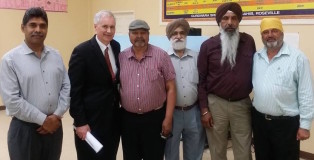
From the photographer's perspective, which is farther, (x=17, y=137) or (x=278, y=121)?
(x=278, y=121)

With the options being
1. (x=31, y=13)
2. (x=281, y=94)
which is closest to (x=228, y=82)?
(x=281, y=94)

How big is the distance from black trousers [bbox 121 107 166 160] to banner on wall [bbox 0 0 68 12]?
146 inches

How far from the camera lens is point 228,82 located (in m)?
2.30

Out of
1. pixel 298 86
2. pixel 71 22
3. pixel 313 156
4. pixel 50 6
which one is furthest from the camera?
pixel 71 22

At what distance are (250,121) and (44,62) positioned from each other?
155 cm

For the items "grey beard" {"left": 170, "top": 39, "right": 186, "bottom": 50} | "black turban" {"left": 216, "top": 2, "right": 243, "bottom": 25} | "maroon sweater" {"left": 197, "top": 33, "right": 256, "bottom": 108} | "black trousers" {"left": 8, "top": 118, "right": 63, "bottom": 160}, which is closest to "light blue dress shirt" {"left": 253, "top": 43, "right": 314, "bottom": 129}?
"maroon sweater" {"left": 197, "top": 33, "right": 256, "bottom": 108}

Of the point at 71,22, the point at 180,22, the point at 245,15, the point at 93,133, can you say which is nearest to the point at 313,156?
the point at 245,15

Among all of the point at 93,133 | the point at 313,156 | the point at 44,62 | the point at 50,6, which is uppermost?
the point at 50,6

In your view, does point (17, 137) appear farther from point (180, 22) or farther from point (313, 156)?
point (313, 156)

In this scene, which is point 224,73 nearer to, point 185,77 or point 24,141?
point 185,77

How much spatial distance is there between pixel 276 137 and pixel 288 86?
1.21ft

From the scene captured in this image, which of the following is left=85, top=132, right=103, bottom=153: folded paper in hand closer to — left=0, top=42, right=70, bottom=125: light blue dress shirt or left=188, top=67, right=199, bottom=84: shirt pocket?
left=0, top=42, right=70, bottom=125: light blue dress shirt

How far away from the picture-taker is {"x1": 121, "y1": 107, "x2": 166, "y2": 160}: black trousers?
221cm

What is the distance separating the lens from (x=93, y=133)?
2174 mm
